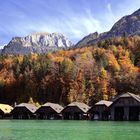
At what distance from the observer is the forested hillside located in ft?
400

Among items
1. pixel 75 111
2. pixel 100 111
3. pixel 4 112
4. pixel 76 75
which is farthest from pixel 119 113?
pixel 76 75

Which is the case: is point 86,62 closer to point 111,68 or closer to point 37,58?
point 111,68

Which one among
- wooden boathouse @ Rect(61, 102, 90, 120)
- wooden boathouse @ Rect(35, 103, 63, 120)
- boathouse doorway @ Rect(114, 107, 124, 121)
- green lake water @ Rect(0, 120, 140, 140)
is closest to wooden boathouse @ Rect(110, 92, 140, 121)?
boathouse doorway @ Rect(114, 107, 124, 121)

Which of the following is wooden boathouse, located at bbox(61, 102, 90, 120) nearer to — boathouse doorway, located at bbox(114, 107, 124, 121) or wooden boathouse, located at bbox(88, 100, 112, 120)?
wooden boathouse, located at bbox(88, 100, 112, 120)

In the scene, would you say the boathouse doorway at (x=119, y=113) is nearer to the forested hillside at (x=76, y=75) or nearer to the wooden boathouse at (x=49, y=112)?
the wooden boathouse at (x=49, y=112)

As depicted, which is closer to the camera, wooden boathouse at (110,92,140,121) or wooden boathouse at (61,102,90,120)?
wooden boathouse at (110,92,140,121)

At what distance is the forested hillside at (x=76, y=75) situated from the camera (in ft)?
400

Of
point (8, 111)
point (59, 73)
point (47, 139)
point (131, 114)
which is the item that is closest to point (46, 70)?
point (59, 73)

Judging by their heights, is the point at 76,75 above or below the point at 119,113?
above

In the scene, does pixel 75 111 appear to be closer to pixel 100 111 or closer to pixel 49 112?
pixel 100 111

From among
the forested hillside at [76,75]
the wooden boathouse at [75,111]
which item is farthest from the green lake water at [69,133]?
the forested hillside at [76,75]

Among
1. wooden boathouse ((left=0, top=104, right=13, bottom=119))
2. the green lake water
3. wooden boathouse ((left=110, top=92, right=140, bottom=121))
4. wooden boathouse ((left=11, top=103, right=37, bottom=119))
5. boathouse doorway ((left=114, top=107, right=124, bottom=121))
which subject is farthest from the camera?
wooden boathouse ((left=0, top=104, right=13, bottom=119))

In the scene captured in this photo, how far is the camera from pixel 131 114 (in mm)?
88625

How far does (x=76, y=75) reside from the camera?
12694 centimetres
